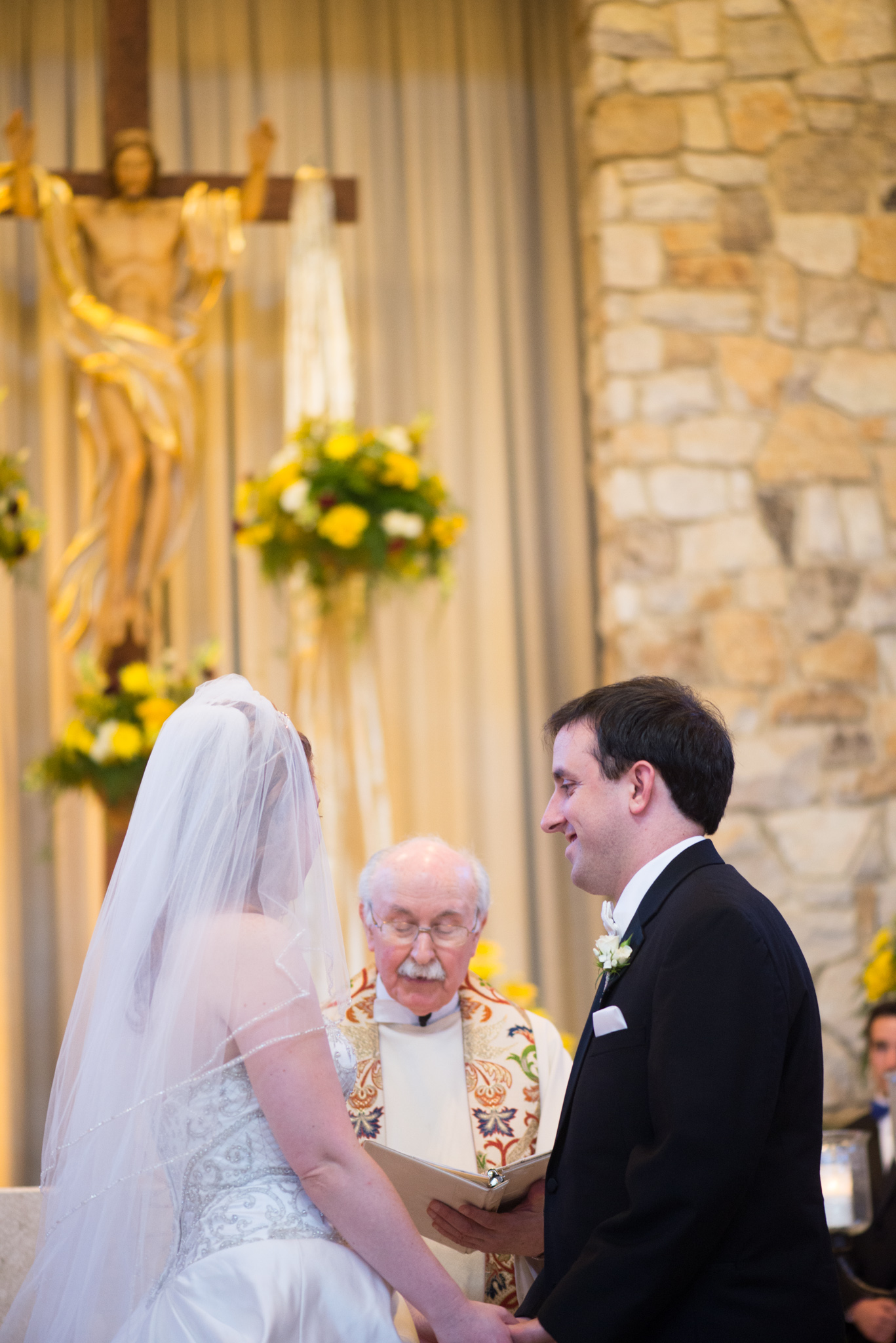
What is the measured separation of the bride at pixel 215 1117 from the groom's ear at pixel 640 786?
1.59 feet

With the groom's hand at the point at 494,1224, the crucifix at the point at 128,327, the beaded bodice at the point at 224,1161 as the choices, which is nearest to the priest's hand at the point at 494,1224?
the groom's hand at the point at 494,1224

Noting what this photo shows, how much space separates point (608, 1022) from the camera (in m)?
1.87

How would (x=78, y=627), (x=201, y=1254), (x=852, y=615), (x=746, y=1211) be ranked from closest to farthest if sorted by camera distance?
(x=746, y=1211), (x=201, y=1254), (x=78, y=627), (x=852, y=615)

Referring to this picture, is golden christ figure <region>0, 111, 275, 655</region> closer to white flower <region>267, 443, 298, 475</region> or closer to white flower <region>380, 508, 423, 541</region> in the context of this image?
white flower <region>267, 443, 298, 475</region>

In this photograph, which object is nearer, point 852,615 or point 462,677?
point 852,615

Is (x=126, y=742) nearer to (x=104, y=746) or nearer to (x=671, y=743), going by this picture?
(x=104, y=746)

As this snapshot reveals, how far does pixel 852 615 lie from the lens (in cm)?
535

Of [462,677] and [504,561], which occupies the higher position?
[504,561]

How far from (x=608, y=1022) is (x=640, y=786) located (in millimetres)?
327

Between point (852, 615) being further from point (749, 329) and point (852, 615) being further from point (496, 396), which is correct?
point (496, 396)

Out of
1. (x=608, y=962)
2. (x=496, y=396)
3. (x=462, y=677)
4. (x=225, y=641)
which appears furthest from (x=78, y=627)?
(x=608, y=962)

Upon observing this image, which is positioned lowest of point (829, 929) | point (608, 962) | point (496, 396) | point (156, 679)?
point (829, 929)

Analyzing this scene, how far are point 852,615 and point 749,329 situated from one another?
1190 millimetres

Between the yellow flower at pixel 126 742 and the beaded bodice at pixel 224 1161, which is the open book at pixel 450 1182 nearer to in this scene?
the beaded bodice at pixel 224 1161
